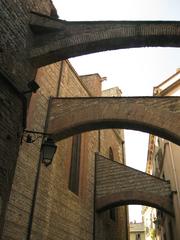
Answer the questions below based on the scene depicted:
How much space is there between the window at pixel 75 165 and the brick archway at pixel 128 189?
5.40 ft

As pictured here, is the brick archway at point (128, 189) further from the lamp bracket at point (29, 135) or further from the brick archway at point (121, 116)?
the lamp bracket at point (29, 135)

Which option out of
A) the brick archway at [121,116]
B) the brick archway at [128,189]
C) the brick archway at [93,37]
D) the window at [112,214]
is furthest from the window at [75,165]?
the brick archway at [93,37]

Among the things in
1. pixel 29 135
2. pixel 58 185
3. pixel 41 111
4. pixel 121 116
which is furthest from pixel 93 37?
pixel 58 185

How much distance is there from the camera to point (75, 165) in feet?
35.1

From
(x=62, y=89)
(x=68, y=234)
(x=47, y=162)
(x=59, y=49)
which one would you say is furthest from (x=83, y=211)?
(x=59, y=49)

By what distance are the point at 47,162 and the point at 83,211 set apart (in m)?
5.83

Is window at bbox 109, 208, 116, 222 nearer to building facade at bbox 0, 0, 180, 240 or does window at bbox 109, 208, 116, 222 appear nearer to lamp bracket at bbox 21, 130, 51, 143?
building facade at bbox 0, 0, 180, 240

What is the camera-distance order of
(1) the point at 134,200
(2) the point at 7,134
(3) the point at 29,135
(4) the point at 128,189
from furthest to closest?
1. (4) the point at 128,189
2. (1) the point at 134,200
3. (3) the point at 29,135
4. (2) the point at 7,134

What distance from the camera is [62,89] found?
10016mm

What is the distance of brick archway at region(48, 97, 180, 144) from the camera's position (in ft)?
25.8

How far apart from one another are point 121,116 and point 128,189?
4472mm

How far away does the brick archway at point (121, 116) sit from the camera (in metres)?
7.88

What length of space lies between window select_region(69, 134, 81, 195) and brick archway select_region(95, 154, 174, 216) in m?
1.65

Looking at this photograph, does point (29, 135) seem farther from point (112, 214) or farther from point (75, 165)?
point (112, 214)
